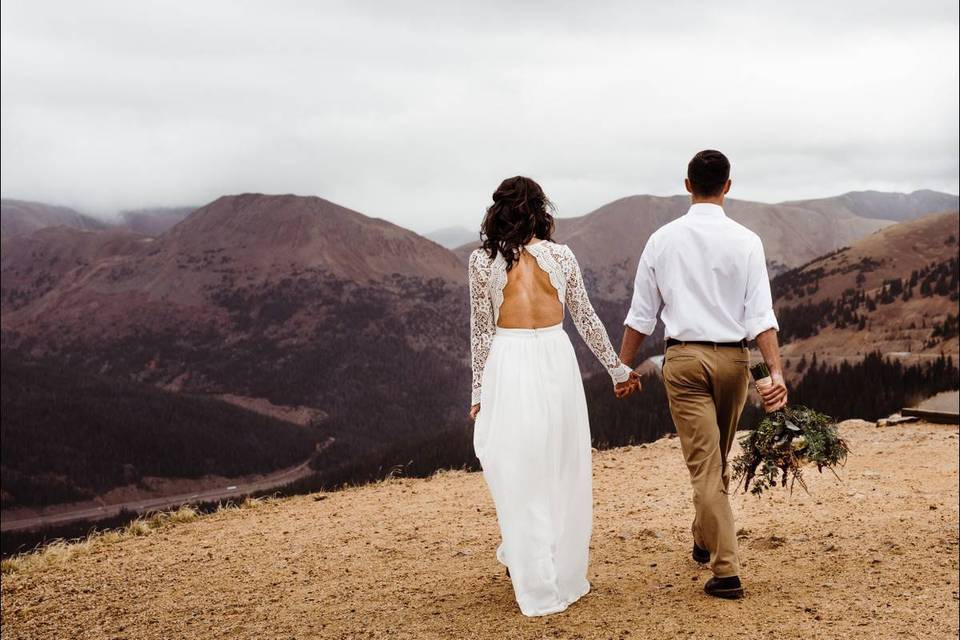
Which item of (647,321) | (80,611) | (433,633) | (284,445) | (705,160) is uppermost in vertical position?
(705,160)

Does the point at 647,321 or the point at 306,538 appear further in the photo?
the point at 306,538

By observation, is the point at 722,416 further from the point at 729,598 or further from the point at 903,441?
the point at 903,441

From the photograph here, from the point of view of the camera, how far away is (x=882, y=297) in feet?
203

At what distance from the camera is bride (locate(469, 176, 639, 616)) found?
5.08 meters

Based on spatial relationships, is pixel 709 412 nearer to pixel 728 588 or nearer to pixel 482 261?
pixel 728 588

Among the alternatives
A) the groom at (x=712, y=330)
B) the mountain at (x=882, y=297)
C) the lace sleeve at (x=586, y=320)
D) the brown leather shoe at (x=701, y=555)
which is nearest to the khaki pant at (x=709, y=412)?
the groom at (x=712, y=330)

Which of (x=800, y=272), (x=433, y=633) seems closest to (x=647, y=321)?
(x=433, y=633)

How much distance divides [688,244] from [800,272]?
105 meters

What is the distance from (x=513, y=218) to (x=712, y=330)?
1.43 metres

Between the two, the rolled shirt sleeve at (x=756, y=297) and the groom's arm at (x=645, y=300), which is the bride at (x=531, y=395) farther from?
the rolled shirt sleeve at (x=756, y=297)

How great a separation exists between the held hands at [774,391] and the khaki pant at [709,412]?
0.41ft

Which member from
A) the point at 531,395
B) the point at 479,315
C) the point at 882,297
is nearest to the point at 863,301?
the point at 882,297

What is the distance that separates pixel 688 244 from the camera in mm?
4949

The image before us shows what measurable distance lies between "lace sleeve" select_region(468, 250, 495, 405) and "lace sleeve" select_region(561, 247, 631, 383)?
53 cm
